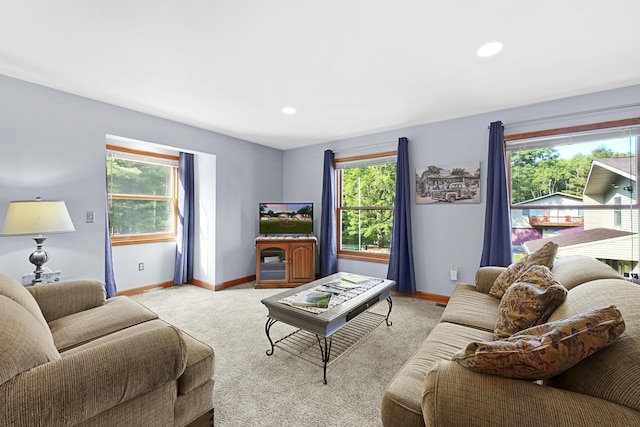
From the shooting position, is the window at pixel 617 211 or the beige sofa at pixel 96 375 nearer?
the beige sofa at pixel 96 375

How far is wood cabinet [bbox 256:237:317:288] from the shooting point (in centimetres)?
427

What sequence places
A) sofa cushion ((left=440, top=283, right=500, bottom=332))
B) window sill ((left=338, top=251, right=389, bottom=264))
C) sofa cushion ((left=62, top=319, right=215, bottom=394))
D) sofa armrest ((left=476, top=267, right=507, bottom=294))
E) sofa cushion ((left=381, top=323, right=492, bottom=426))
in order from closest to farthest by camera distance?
sofa cushion ((left=381, top=323, right=492, bottom=426)), sofa cushion ((left=62, top=319, right=215, bottom=394)), sofa cushion ((left=440, top=283, right=500, bottom=332)), sofa armrest ((left=476, top=267, right=507, bottom=294)), window sill ((left=338, top=251, right=389, bottom=264))

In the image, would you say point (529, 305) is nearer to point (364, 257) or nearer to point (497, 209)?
point (497, 209)

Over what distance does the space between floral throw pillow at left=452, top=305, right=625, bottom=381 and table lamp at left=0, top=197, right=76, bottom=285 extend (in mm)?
3070

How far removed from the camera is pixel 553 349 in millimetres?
896

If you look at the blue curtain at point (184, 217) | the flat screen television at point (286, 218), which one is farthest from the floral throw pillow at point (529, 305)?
the blue curtain at point (184, 217)

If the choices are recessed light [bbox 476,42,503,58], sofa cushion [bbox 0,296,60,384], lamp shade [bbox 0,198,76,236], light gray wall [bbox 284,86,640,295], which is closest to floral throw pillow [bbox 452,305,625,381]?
sofa cushion [bbox 0,296,60,384]

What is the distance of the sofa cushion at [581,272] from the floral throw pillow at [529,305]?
13.7 inches

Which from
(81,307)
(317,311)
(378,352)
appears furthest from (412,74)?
(81,307)

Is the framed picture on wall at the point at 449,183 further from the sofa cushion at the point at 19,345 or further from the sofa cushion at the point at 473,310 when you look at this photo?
the sofa cushion at the point at 19,345

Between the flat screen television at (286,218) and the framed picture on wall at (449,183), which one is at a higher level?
the framed picture on wall at (449,183)

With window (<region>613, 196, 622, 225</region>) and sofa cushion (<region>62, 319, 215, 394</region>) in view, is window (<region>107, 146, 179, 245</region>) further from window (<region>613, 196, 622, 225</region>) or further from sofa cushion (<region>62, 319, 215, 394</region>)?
window (<region>613, 196, 622, 225</region>)

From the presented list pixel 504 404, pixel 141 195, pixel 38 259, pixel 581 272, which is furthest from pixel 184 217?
pixel 581 272

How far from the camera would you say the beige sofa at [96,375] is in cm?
90
